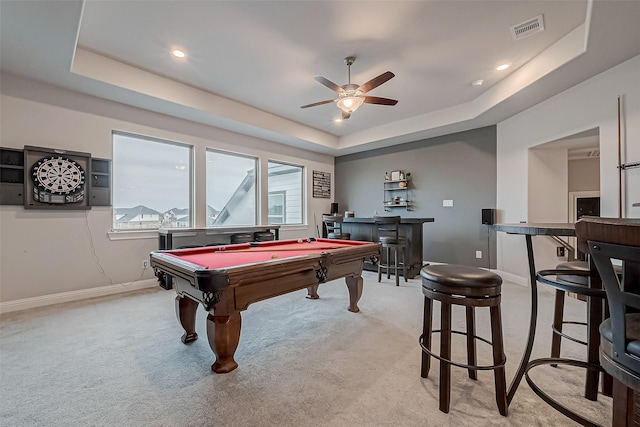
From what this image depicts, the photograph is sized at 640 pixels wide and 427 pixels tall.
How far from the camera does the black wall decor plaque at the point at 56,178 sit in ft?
10.5

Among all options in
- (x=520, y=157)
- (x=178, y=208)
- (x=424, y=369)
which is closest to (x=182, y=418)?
(x=424, y=369)

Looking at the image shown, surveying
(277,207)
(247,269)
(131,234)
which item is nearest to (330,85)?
(247,269)

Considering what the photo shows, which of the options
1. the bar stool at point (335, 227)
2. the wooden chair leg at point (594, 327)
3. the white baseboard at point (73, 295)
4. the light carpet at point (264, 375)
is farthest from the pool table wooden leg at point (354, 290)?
the white baseboard at point (73, 295)

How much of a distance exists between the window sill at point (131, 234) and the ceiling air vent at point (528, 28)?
516cm

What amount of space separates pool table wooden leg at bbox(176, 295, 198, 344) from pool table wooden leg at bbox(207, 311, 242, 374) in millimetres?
531

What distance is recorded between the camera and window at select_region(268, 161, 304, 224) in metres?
6.44

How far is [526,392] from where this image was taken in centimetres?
163

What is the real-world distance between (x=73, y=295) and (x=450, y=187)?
20.4ft

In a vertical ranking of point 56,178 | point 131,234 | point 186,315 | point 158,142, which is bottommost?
point 186,315

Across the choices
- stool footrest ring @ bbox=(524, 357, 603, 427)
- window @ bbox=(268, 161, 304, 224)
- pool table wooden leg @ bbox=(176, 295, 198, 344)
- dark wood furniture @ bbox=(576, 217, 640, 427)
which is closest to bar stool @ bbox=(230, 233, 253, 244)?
window @ bbox=(268, 161, 304, 224)

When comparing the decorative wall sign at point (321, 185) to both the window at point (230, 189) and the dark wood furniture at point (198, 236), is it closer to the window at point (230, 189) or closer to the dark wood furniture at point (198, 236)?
the window at point (230, 189)

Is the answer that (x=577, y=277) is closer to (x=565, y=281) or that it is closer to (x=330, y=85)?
(x=565, y=281)

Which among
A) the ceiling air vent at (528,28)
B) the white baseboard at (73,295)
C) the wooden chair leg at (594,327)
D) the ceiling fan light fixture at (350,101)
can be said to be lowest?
the white baseboard at (73,295)

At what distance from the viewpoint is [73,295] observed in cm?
347
